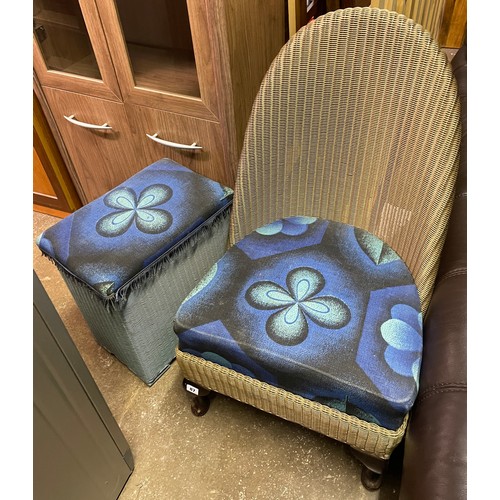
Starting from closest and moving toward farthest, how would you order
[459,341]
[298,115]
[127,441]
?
[459,341]
[298,115]
[127,441]

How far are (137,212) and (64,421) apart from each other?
22.3 inches

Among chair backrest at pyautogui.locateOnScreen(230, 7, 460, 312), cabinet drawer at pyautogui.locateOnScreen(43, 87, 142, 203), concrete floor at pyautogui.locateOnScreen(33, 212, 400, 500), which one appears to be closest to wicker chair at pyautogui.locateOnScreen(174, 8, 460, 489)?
chair backrest at pyautogui.locateOnScreen(230, 7, 460, 312)

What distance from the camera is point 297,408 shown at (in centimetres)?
97

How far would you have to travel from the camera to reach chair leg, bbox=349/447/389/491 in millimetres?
1016

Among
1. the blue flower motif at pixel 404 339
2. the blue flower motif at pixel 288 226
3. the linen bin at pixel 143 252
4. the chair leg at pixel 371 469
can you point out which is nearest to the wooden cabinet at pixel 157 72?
the linen bin at pixel 143 252

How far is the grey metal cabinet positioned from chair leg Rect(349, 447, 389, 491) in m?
0.56

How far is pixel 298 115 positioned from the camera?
111 centimetres

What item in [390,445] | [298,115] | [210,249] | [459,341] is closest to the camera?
[459,341]

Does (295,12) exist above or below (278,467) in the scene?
above

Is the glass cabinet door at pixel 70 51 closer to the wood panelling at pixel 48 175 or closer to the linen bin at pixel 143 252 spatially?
the wood panelling at pixel 48 175

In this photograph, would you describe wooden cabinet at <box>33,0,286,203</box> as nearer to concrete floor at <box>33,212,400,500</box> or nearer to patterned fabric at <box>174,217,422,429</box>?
patterned fabric at <box>174,217,422,429</box>
